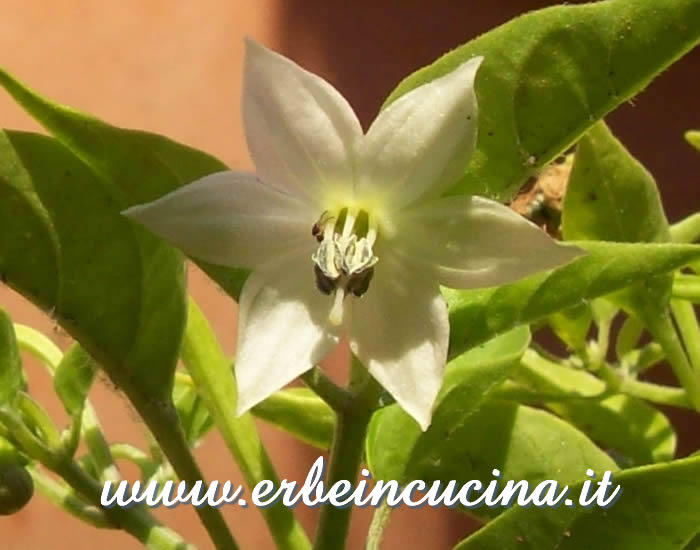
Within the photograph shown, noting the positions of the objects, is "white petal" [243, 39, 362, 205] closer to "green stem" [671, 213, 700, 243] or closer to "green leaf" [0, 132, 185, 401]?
"green leaf" [0, 132, 185, 401]

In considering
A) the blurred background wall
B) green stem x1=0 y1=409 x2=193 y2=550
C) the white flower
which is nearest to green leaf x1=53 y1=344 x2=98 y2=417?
green stem x1=0 y1=409 x2=193 y2=550

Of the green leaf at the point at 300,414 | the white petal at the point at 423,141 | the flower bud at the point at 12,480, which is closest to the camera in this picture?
the white petal at the point at 423,141

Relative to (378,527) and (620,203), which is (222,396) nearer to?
(378,527)

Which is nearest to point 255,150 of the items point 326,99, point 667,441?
point 326,99

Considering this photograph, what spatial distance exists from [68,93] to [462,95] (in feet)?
2.48

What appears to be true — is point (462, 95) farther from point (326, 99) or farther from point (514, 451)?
point (514, 451)

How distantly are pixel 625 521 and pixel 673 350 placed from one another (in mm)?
189

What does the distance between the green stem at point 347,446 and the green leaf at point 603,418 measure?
0.25 metres

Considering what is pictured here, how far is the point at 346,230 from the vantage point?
28 cm

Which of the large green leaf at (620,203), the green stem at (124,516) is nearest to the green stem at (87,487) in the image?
the green stem at (124,516)

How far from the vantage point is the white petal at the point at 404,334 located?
0.28 m

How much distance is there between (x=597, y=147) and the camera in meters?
0.45

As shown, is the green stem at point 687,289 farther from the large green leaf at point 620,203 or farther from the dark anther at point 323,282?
the dark anther at point 323,282

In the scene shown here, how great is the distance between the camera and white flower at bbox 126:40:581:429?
27 centimetres
